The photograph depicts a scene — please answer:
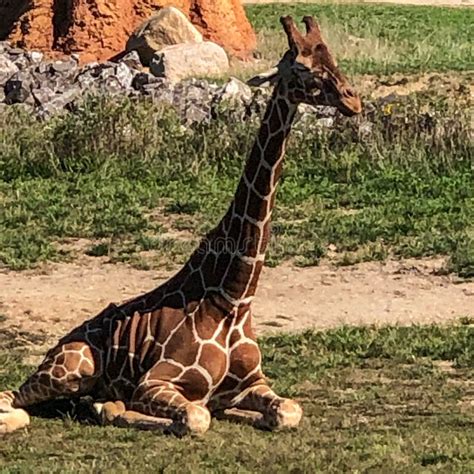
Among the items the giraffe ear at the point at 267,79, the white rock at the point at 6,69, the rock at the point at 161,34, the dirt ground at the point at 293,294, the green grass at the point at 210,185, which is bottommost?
the dirt ground at the point at 293,294

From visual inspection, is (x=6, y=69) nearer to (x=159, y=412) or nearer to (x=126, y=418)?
(x=126, y=418)

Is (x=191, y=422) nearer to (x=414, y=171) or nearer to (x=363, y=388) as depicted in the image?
(x=363, y=388)

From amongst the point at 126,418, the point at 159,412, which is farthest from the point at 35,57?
the point at 159,412

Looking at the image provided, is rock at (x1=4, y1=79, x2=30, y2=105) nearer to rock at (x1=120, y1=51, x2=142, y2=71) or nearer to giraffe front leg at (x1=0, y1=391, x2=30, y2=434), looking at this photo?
rock at (x1=120, y1=51, x2=142, y2=71)

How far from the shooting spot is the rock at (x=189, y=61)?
2073 centimetres

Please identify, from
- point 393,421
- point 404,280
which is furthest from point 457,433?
point 404,280

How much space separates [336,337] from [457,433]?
8.29 feet

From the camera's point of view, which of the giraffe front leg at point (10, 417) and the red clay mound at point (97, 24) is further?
the red clay mound at point (97, 24)

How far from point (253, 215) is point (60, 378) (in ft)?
4.11

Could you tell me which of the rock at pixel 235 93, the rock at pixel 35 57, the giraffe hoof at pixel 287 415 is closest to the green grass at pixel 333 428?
the giraffe hoof at pixel 287 415

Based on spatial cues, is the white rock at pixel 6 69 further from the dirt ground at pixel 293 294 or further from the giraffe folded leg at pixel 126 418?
the giraffe folded leg at pixel 126 418

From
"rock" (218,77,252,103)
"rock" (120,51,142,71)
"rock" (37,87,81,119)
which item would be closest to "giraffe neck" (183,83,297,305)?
"rock" (218,77,252,103)

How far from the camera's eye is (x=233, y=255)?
6539mm

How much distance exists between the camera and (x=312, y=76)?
247 inches
